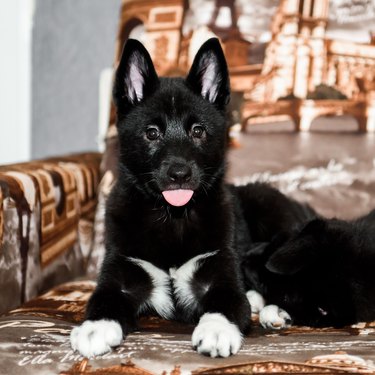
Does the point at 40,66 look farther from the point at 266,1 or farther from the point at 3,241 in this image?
the point at 3,241

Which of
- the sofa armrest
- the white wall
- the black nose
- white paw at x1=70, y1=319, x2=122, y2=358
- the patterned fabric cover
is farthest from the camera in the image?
the white wall

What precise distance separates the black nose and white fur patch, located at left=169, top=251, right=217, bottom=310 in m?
0.29

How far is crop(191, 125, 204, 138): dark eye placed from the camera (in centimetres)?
188

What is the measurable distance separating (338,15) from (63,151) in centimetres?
→ 197

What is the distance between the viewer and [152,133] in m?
1.87

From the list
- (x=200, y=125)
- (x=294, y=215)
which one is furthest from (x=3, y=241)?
(x=294, y=215)

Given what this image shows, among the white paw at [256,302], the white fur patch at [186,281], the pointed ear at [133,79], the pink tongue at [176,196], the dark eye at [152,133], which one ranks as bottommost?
the white paw at [256,302]

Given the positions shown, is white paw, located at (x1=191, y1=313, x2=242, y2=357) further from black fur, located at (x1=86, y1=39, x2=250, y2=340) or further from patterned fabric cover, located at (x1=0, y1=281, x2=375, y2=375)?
black fur, located at (x1=86, y1=39, x2=250, y2=340)

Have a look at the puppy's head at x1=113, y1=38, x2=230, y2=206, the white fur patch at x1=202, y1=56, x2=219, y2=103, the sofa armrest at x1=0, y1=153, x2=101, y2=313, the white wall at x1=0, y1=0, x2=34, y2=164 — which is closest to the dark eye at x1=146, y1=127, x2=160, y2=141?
the puppy's head at x1=113, y1=38, x2=230, y2=206

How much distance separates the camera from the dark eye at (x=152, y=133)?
186 cm

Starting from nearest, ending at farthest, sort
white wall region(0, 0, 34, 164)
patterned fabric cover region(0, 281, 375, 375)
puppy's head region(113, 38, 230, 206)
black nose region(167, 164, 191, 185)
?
patterned fabric cover region(0, 281, 375, 375)
black nose region(167, 164, 191, 185)
puppy's head region(113, 38, 230, 206)
white wall region(0, 0, 34, 164)

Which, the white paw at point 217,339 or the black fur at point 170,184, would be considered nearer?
the white paw at point 217,339

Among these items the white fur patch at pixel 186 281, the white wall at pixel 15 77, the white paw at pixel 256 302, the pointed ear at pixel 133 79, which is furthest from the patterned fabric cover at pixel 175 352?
the white wall at pixel 15 77

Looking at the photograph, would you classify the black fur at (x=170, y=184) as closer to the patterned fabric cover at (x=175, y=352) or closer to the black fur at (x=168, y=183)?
the black fur at (x=168, y=183)
